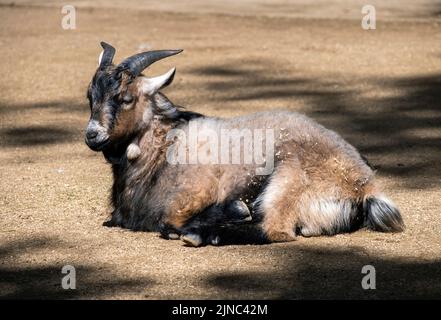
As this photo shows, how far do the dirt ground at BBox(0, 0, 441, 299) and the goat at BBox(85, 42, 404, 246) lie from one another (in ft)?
0.46

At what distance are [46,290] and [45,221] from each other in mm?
1550

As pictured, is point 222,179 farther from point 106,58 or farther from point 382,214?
point 106,58

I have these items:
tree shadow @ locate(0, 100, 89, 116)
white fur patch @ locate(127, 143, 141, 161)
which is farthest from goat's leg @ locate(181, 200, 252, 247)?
tree shadow @ locate(0, 100, 89, 116)

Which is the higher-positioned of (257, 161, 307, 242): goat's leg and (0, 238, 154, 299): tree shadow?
(257, 161, 307, 242): goat's leg

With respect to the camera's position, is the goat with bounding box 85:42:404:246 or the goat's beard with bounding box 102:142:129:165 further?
the goat's beard with bounding box 102:142:129:165

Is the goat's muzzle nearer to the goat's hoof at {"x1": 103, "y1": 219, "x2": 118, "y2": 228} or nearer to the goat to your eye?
the goat

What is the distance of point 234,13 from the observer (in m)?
16.6

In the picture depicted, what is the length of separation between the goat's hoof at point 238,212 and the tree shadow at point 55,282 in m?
0.96

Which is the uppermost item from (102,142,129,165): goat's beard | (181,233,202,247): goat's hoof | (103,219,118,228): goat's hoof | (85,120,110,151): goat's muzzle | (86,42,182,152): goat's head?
(86,42,182,152): goat's head

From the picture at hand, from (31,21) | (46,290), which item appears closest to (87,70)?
(31,21)

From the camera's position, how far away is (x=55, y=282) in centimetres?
568

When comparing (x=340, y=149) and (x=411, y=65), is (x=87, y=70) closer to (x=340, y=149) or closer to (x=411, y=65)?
(x=411, y=65)


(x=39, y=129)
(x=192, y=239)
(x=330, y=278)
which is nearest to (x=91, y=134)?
(x=192, y=239)

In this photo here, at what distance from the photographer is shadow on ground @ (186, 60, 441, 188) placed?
893 centimetres
